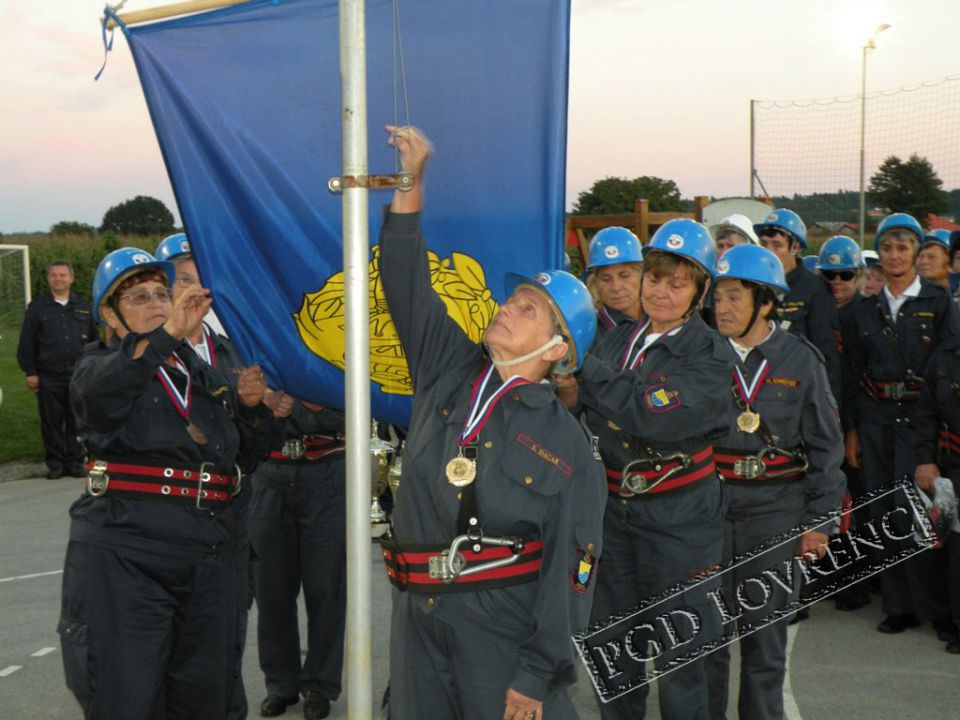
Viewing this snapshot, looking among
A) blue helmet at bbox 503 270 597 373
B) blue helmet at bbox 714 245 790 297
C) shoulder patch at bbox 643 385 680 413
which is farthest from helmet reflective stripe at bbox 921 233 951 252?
blue helmet at bbox 503 270 597 373

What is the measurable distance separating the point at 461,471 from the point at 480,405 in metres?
0.23

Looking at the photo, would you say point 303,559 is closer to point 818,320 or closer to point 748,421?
point 748,421

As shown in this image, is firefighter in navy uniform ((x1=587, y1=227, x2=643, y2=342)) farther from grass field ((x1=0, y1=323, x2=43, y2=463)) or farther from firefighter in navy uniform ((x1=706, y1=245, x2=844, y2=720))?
grass field ((x1=0, y1=323, x2=43, y2=463))

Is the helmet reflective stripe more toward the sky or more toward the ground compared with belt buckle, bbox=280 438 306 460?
more toward the sky

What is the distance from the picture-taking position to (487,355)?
3.51 metres

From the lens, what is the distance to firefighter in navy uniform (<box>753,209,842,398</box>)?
761 centimetres

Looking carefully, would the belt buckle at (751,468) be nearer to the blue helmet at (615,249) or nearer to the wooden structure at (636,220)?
the blue helmet at (615,249)

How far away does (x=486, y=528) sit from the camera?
10.5 feet

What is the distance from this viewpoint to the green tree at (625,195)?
2073 cm

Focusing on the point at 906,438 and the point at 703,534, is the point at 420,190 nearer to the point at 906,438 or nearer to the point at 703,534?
the point at 703,534

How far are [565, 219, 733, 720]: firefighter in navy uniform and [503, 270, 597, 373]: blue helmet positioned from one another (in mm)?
Answer: 956

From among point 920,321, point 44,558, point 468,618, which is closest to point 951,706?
point 920,321

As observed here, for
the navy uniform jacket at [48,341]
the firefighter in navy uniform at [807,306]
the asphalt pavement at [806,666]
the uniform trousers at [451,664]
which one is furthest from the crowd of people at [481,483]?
the navy uniform jacket at [48,341]

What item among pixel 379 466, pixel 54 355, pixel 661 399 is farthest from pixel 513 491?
pixel 54 355
